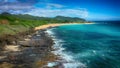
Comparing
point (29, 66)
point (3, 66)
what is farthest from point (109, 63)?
point (3, 66)

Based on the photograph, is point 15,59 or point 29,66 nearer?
point 29,66

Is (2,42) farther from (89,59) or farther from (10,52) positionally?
(89,59)

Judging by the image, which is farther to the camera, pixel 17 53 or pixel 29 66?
pixel 17 53

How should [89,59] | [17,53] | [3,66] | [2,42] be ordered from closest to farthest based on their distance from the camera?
[3,66] < [89,59] < [17,53] < [2,42]

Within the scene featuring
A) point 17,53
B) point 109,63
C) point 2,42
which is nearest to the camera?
point 109,63

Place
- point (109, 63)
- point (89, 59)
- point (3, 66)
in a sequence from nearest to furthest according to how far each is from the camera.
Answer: point (3, 66)
point (109, 63)
point (89, 59)

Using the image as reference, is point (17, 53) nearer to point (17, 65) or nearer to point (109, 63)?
point (17, 65)

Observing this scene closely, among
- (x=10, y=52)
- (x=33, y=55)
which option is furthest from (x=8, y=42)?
(x=33, y=55)
